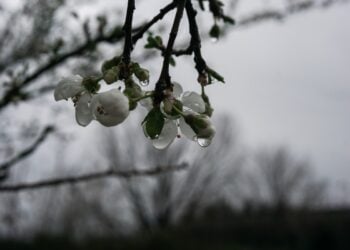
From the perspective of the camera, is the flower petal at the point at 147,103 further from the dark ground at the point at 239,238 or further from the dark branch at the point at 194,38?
the dark ground at the point at 239,238

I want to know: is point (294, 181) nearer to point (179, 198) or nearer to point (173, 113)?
point (179, 198)

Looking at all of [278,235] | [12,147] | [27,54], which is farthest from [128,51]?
→ [278,235]

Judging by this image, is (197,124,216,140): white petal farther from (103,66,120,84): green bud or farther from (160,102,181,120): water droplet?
(103,66,120,84): green bud

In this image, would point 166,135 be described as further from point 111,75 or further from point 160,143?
point 111,75

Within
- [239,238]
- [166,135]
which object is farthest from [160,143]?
[239,238]

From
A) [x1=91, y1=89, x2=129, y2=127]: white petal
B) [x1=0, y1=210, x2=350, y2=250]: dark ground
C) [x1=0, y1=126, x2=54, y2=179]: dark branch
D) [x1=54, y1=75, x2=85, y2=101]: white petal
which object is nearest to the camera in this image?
[x1=91, y1=89, x2=129, y2=127]: white petal

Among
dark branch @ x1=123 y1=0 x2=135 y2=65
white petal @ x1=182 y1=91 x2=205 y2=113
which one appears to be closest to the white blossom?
white petal @ x1=182 y1=91 x2=205 y2=113
